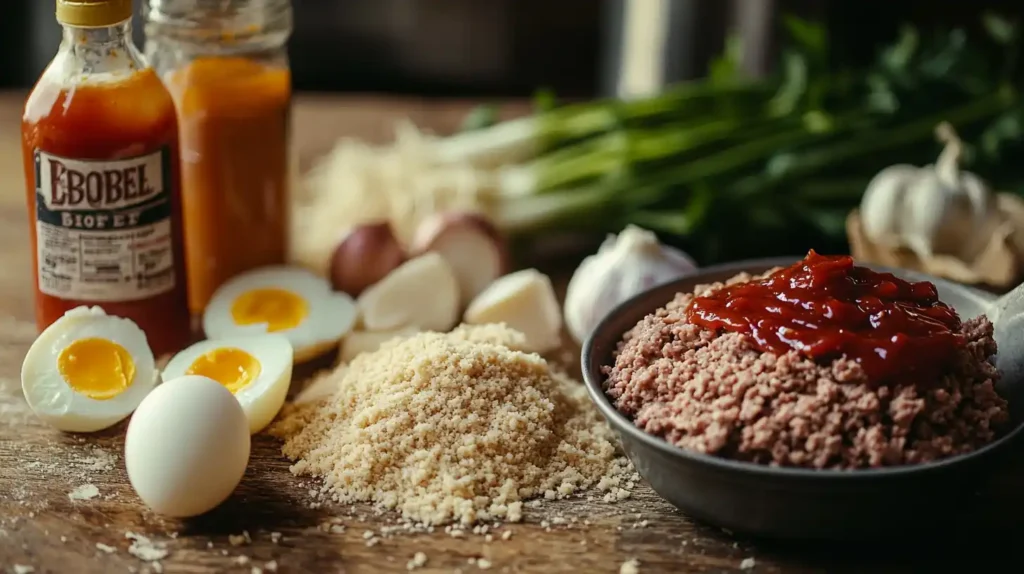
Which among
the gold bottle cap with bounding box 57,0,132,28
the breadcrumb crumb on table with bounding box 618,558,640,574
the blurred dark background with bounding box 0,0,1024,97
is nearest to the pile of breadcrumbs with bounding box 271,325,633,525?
the breadcrumb crumb on table with bounding box 618,558,640,574

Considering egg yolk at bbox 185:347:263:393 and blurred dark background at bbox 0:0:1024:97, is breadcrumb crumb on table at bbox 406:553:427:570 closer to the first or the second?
egg yolk at bbox 185:347:263:393

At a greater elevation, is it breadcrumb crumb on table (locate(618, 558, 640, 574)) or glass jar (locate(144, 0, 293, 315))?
glass jar (locate(144, 0, 293, 315))

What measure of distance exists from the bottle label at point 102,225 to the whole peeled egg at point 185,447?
401 millimetres

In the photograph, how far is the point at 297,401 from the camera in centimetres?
181

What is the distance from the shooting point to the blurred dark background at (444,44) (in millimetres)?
3840

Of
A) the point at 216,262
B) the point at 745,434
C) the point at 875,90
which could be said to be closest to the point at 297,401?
the point at 216,262

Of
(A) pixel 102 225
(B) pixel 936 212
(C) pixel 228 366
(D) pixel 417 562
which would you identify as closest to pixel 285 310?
(C) pixel 228 366

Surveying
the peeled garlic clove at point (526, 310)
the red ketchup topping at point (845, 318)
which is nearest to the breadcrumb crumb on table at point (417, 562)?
the red ketchup topping at point (845, 318)

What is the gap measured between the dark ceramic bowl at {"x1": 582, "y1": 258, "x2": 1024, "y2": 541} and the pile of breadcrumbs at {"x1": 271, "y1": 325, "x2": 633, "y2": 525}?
0.56 ft

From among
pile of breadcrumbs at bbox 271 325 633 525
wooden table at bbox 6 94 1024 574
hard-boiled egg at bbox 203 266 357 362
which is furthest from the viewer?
hard-boiled egg at bbox 203 266 357 362

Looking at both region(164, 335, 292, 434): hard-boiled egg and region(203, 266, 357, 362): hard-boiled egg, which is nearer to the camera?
region(164, 335, 292, 434): hard-boiled egg

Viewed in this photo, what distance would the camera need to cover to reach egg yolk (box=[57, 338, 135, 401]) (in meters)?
1.68

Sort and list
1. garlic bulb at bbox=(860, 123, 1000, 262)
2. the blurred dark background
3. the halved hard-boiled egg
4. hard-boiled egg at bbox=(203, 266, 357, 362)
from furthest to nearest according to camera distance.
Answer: the blurred dark background
garlic bulb at bbox=(860, 123, 1000, 262)
hard-boiled egg at bbox=(203, 266, 357, 362)
the halved hard-boiled egg

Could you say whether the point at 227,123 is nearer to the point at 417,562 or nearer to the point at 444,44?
the point at 417,562
